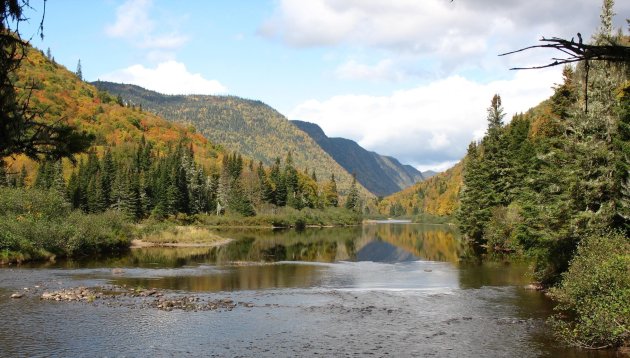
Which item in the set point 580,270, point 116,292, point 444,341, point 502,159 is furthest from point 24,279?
point 502,159

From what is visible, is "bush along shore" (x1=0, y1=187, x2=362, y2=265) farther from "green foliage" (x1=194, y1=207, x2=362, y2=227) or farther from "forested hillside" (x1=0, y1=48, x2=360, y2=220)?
"green foliage" (x1=194, y1=207, x2=362, y2=227)

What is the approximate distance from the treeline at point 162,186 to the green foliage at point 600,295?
9816cm

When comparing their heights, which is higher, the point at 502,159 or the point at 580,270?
the point at 502,159

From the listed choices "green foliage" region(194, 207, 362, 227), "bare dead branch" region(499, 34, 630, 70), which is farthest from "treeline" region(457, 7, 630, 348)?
"green foliage" region(194, 207, 362, 227)

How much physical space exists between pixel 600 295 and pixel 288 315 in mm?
17222

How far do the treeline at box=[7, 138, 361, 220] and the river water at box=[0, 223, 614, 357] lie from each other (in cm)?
6846

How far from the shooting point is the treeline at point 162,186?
123238 millimetres

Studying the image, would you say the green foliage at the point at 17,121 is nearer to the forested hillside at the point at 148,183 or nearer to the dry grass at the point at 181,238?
the dry grass at the point at 181,238

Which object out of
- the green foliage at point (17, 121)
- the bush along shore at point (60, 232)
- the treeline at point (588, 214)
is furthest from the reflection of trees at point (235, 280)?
the green foliage at point (17, 121)

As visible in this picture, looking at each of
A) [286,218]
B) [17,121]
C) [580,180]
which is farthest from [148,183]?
[17,121]

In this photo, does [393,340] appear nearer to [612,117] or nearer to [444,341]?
[444,341]

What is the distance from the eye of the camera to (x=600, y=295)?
26250mm

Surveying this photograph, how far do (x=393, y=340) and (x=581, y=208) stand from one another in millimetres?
20089

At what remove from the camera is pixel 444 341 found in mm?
26438
